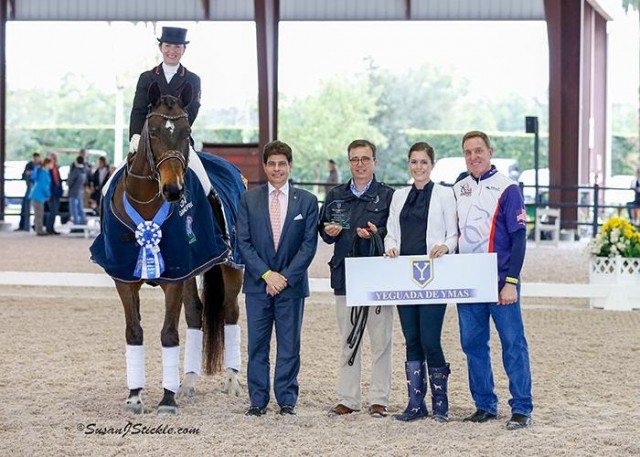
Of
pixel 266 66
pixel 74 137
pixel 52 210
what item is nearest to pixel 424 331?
pixel 266 66

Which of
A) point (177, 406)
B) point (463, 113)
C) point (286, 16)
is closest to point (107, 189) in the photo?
point (177, 406)

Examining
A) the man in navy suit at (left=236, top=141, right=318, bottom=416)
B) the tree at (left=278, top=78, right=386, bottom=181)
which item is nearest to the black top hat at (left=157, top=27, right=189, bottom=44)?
the man in navy suit at (left=236, top=141, right=318, bottom=416)

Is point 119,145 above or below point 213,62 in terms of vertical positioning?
below

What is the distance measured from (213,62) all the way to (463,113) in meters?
11.5

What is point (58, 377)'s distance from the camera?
636 centimetres

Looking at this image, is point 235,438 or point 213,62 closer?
point 235,438

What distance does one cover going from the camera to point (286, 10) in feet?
76.6

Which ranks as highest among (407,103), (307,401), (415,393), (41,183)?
(407,103)

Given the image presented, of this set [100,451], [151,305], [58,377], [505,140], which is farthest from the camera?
[505,140]

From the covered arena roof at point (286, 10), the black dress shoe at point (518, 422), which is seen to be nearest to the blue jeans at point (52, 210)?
the covered arena roof at point (286, 10)

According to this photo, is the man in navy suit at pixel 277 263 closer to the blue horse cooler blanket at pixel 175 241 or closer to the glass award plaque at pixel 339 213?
the glass award plaque at pixel 339 213

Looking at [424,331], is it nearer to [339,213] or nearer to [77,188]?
[339,213]

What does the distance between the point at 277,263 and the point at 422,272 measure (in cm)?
76

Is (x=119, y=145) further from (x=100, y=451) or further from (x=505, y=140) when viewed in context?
(x=100, y=451)
